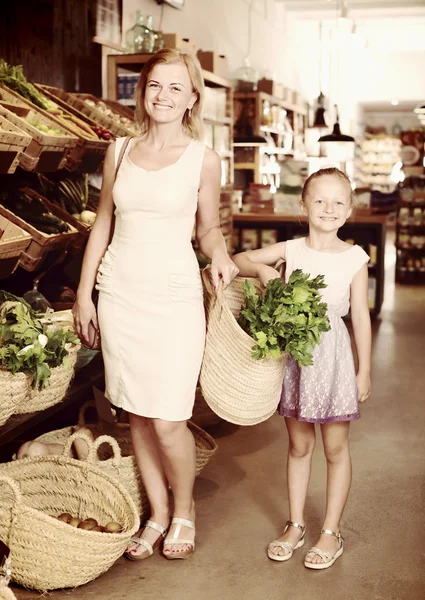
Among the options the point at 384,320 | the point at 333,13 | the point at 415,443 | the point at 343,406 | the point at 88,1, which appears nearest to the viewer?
the point at 343,406

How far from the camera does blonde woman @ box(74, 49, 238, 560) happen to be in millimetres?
2855

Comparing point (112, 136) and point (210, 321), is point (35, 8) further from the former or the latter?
point (210, 321)

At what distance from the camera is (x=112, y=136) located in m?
4.95

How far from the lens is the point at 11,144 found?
3430 millimetres

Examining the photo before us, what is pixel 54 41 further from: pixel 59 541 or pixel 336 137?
pixel 336 137

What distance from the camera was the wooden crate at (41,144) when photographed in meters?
3.74

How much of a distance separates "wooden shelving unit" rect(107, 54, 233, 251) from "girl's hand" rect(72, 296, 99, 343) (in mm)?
3696

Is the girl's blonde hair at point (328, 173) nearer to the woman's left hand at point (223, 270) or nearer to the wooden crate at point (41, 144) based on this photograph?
the woman's left hand at point (223, 270)

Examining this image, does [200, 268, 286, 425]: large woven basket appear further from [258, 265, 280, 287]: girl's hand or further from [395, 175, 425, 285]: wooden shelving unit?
[395, 175, 425, 285]: wooden shelving unit

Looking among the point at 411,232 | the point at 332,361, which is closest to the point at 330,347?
the point at 332,361

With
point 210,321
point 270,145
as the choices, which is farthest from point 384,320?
point 210,321

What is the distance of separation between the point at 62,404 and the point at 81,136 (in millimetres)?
1443

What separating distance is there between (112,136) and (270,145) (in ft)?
20.1

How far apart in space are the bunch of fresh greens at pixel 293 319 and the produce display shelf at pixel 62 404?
98 centimetres
